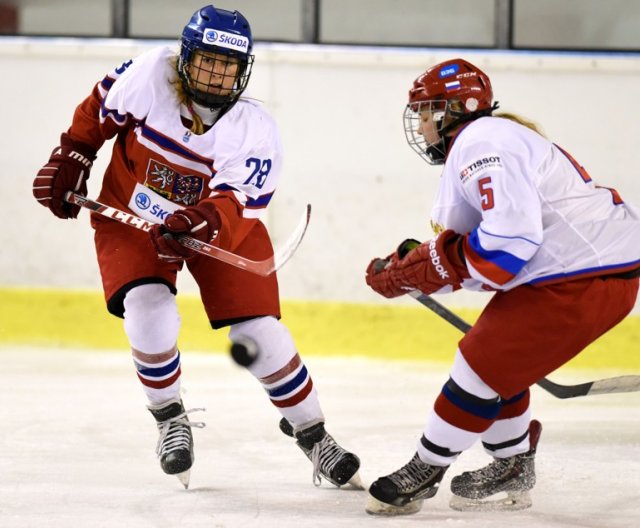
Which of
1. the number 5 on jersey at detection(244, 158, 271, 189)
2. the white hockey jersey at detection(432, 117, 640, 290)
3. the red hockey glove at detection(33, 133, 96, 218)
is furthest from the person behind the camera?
the red hockey glove at detection(33, 133, 96, 218)

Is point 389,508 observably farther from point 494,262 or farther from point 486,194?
point 486,194

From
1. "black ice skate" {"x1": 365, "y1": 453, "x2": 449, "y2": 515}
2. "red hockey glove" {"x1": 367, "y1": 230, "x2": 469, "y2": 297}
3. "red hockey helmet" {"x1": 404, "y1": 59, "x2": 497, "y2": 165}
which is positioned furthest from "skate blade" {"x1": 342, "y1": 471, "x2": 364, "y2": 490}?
"red hockey helmet" {"x1": 404, "y1": 59, "x2": 497, "y2": 165}

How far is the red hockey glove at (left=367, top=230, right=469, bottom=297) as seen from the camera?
228 cm

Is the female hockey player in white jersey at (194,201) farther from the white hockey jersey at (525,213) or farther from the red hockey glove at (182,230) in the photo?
the white hockey jersey at (525,213)

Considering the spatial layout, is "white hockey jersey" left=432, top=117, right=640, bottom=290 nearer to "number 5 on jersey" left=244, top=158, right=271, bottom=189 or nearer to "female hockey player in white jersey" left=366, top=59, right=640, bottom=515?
"female hockey player in white jersey" left=366, top=59, right=640, bottom=515

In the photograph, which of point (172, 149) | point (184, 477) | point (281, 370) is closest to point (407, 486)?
point (281, 370)

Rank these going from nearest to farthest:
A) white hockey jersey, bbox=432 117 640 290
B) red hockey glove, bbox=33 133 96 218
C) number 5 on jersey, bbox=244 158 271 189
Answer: white hockey jersey, bbox=432 117 640 290 < number 5 on jersey, bbox=244 158 271 189 < red hockey glove, bbox=33 133 96 218

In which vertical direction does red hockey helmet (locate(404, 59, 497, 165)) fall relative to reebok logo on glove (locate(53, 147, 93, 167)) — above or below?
above

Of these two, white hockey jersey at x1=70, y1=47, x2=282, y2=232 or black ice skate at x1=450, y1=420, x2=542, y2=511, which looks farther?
white hockey jersey at x1=70, y1=47, x2=282, y2=232

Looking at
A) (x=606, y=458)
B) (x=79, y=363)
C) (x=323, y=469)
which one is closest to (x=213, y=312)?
(x=323, y=469)

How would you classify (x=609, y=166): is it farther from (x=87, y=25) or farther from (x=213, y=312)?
(x=213, y=312)

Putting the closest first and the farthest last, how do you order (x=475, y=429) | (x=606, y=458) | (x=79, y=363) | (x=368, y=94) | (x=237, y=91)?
1. (x=475, y=429)
2. (x=237, y=91)
3. (x=606, y=458)
4. (x=79, y=363)
5. (x=368, y=94)

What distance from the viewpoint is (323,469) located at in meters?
2.66

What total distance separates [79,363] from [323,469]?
2117mm
